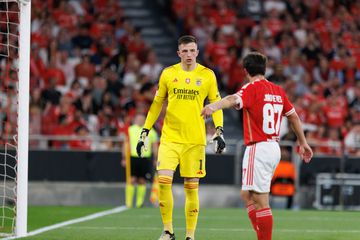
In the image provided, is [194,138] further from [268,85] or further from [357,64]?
[357,64]

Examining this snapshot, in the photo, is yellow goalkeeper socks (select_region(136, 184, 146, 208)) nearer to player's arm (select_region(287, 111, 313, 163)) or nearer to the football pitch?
the football pitch

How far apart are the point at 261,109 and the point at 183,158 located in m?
1.91

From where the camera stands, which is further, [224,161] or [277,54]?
[277,54]

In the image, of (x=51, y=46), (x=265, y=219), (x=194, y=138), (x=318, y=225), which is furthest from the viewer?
(x=51, y=46)

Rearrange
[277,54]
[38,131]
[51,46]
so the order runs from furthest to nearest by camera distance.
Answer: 1. [277,54]
2. [51,46]
3. [38,131]

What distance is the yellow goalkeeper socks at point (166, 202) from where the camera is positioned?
1211 centimetres

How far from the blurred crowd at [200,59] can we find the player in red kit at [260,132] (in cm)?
1059

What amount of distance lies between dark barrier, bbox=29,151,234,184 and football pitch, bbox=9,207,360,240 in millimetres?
2191

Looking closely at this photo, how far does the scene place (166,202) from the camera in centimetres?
1216

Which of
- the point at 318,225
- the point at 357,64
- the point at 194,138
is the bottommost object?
the point at 318,225

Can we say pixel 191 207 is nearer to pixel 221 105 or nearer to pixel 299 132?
pixel 299 132

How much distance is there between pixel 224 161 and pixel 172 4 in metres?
7.43

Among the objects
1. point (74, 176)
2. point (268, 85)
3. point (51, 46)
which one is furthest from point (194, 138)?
point (51, 46)

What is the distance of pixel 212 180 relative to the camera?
22.3 meters
